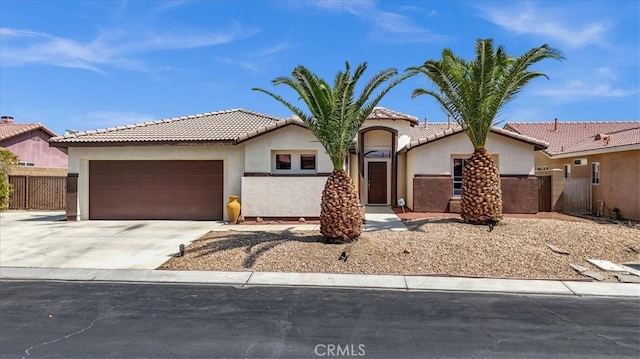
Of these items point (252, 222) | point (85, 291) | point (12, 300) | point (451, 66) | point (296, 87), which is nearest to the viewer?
point (12, 300)

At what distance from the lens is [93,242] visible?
12250 mm

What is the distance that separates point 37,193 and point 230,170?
1247 centimetres

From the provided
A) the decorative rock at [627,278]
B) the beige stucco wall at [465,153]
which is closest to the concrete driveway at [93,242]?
the beige stucco wall at [465,153]

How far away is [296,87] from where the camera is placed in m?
11.1

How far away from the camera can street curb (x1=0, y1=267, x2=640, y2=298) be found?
7.98 m

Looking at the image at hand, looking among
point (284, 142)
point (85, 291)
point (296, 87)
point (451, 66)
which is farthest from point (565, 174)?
point (85, 291)

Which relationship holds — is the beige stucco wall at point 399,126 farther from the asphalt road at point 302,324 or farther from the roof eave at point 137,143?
the asphalt road at point 302,324

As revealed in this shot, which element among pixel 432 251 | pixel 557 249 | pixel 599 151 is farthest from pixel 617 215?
pixel 432 251

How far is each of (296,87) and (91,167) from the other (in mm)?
10870

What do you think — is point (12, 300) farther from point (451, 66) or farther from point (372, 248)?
point (451, 66)

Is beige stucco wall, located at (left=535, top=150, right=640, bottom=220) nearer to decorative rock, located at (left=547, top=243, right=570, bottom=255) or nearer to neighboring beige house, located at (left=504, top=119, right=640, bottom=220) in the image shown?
neighboring beige house, located at (left=504, top=119, right=640, bottom=220)

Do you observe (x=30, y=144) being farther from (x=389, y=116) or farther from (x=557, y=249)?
(x=557, y=249)

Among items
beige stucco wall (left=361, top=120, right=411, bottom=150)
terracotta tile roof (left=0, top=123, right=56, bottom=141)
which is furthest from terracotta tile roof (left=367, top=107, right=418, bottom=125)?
terracotta tile roof (left=0, top=123, right=56, bottom=141)

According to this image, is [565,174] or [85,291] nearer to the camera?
[85,291]
